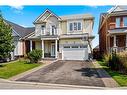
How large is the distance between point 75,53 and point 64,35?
325 centimetres

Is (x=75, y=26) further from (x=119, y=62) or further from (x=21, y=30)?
(x=119, y=62)

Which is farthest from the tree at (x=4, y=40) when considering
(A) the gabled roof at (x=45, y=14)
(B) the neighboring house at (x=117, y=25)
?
(B) the neighboring house at (x=117, y=25)

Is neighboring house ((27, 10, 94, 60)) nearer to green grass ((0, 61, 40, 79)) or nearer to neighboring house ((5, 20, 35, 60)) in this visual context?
neighboring house ((5, 20, 35, 60))

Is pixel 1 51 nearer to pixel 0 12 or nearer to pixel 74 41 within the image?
pixel 0 12

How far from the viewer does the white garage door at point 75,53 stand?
30.3 m

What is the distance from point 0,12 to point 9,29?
2.05 metres

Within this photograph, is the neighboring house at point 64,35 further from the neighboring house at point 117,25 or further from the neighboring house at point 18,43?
the neighboring house at point 117,25

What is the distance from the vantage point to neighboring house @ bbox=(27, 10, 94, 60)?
30.5 m

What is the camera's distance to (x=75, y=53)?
1213 inches

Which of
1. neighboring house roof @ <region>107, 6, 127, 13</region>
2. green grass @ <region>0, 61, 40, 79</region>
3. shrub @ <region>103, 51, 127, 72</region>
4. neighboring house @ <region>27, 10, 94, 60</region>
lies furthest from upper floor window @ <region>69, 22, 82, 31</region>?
shrub @ <region>103, 51, 127, 72</region>

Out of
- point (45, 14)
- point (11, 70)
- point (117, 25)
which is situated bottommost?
point (11, 70)

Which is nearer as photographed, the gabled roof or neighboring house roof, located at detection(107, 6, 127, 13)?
neighboring house roof, located at detection(107, 6, 127, 13)

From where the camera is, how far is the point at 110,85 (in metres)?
12.3

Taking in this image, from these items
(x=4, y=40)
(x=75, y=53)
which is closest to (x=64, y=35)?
(x=75, y=53)
